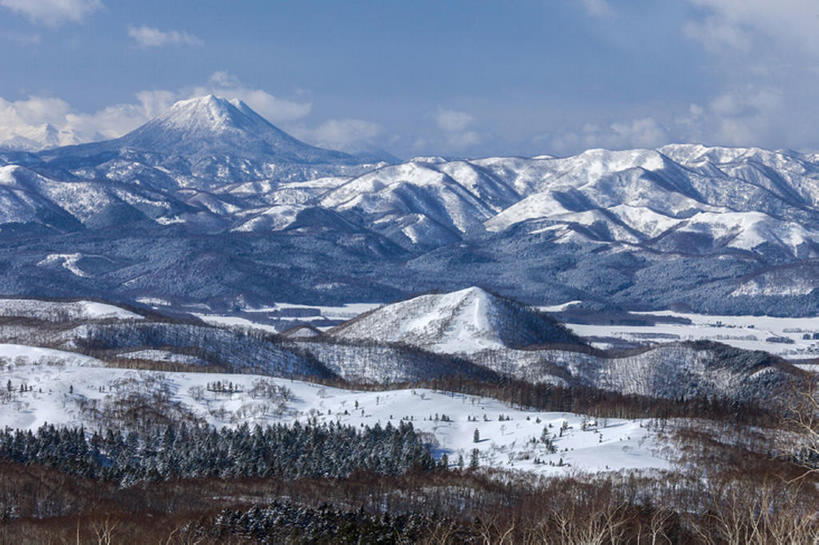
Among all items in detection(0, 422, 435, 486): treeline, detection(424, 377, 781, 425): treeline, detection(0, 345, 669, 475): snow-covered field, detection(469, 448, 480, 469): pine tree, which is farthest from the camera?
detection(424, 377, 781, 425): treeline

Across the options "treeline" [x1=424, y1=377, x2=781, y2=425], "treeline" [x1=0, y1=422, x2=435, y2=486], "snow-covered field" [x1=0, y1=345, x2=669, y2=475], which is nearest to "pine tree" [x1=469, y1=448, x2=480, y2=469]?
"snow-covered field" [x1=0, y1=345, x2=669, y2=475]

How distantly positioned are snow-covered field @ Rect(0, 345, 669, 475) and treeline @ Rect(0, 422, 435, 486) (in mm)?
10122

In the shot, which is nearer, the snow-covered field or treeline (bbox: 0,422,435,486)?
treeline (bbox: 0,422,435,486)

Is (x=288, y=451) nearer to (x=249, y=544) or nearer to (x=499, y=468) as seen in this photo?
(x=499, y=468)

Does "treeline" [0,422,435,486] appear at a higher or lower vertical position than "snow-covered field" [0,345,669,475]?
lower

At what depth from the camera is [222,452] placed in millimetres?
134875

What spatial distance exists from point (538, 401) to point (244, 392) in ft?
176

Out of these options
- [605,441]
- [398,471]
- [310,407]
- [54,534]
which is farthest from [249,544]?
[310,407]

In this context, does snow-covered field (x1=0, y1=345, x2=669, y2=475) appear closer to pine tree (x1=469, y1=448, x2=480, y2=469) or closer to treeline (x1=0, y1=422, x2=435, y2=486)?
pine tree (x1=469, y1=448, x2=480, y2=469)

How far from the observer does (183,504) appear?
112 meters

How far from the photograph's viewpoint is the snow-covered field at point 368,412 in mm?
137500

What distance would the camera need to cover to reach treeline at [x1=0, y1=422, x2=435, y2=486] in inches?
5098

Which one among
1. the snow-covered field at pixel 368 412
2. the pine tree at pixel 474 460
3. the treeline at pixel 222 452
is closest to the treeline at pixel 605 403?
the snow-covered field at pixel 368 412

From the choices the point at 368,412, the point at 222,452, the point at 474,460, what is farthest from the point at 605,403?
the point at 222,452
